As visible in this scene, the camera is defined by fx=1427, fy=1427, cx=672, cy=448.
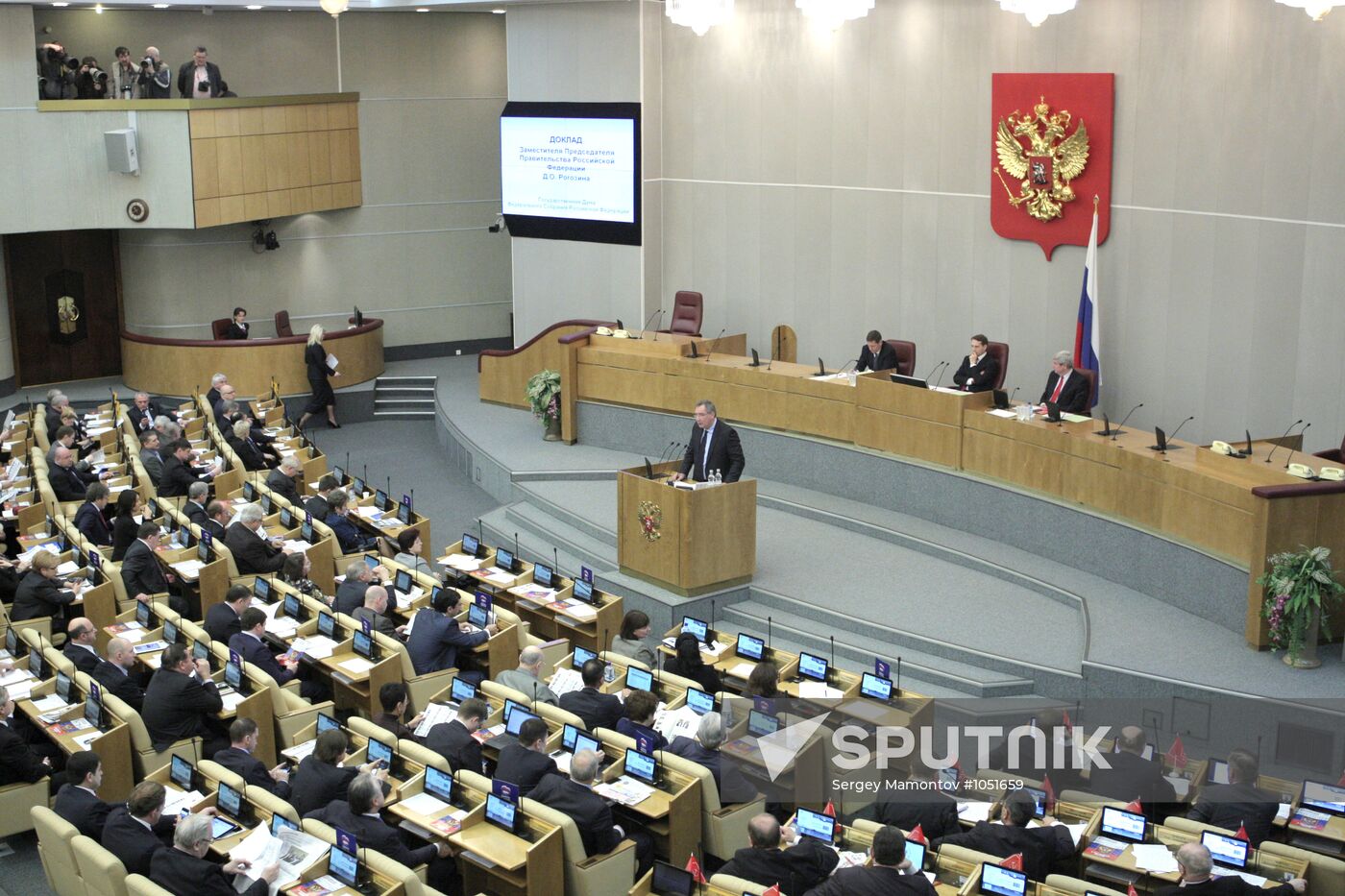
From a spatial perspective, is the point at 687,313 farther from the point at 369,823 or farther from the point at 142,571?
the point at 369,823

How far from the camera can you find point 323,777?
714cm

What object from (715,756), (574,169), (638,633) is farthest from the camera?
(574,169)

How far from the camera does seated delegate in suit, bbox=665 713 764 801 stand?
24.2 feet

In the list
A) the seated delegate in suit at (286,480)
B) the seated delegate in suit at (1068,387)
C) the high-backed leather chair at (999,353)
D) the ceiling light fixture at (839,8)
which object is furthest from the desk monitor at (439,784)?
the ceiling light fixture at (839,8)

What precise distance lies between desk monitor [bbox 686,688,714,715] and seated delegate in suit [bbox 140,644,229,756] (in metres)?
2.66

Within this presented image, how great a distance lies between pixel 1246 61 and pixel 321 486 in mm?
8441

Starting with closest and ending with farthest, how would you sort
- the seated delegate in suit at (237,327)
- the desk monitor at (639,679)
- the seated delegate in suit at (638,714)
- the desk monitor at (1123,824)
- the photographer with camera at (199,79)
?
the desk monitor at (1123,824) < the seated delegate in suit at (638,714) < the desk monitor at (639,679) < the photographer with camera at (199,79) < the seated delegate in suit at (237,327)

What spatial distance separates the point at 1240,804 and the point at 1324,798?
1.86ft

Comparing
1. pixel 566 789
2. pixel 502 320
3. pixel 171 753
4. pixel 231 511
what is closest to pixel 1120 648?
pixel 566 789

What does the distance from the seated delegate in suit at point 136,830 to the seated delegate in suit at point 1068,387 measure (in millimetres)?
7749

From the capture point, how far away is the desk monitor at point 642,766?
7285mm

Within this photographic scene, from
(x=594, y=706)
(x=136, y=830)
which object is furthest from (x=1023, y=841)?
(x=136, y=830)

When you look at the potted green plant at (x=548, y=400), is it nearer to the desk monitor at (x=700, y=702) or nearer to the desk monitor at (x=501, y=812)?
the desk monitor at (x=700, y=702)

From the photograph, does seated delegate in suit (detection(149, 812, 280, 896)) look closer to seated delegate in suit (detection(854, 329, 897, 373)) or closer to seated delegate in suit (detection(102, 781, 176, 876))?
seated delegate in suit (detection(102, 781, 176, 876))
